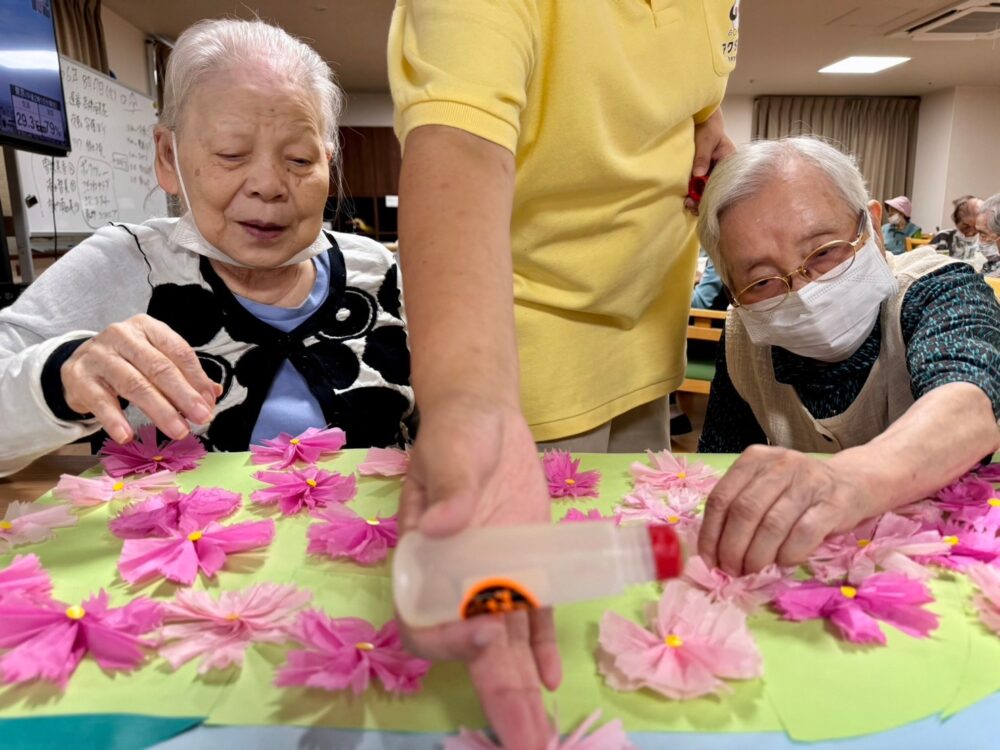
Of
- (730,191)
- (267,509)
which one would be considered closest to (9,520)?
(267,509)

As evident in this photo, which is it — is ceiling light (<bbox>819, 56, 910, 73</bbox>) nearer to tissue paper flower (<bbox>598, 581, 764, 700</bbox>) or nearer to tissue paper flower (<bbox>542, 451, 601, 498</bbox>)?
tissue paper flower (<bbox>542, 451, 601, 498</bbox>)

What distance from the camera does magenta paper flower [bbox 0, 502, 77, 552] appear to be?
818 mm

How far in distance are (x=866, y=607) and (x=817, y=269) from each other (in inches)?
25.8

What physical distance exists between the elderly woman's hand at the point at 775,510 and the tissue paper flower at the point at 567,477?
0.24 m

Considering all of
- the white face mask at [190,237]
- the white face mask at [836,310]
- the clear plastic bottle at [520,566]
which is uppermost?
the white face mask at [190,237]

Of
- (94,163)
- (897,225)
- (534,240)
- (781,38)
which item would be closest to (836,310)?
(534,240)

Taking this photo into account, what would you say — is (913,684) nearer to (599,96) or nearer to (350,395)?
(599,96)

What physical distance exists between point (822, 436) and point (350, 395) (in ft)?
2.75

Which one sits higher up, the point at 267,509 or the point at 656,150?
the point at 656,150

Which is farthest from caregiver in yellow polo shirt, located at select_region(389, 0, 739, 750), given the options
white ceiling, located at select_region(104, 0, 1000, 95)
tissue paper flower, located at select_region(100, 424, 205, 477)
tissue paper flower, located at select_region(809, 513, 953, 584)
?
white ceiling, located at select_region(104, 0, 1000, 95)

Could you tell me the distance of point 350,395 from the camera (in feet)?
4.45

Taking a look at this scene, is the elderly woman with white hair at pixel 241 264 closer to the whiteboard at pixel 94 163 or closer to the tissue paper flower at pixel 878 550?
the tissue paper flower at pixel 878 550

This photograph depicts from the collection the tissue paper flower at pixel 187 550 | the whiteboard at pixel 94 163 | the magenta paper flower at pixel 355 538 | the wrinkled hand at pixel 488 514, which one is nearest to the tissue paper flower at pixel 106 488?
the tissue paper flower at pixel 187 550

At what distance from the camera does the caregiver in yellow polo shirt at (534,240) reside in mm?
514
